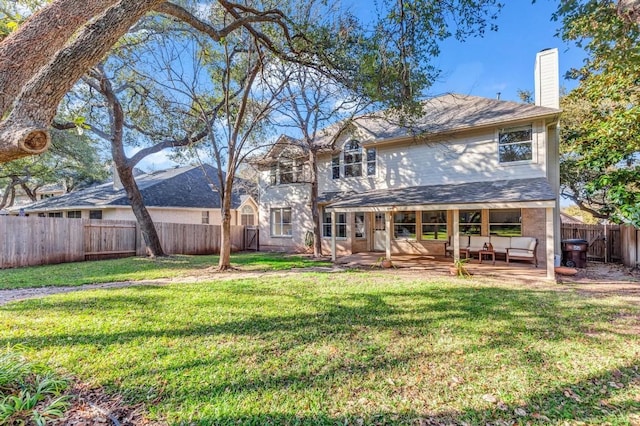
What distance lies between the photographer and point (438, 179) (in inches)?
532

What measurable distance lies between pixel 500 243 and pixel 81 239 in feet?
56.8

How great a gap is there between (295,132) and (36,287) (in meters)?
11.4

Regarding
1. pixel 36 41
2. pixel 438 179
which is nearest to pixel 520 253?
pixel 438 179

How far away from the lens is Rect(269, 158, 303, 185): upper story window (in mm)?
18016

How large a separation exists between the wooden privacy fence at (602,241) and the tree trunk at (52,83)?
56.9 feet

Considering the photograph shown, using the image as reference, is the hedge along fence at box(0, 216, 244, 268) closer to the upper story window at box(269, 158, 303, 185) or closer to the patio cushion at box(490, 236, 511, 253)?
the upper story window at box(269, 158, 303, 185)

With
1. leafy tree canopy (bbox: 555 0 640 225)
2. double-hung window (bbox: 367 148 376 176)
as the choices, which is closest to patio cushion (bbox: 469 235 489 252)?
leafy tree canopy (bbox: 555 0 640 225)

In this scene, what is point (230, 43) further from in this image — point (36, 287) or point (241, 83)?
point (36, 287)

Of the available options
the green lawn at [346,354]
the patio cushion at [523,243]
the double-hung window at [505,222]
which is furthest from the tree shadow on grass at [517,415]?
the double-hung window at [505,222]

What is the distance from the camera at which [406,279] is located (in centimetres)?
916

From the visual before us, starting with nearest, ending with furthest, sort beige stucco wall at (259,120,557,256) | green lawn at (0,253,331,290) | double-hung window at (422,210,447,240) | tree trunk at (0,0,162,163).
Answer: tree trunk at (0,0,162,163) → green lawn at (0,253,331,290) → beige stucco wall at (259,120,557,256) → double-hung window at (422,210,447,240)

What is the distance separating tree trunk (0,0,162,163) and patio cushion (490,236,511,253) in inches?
485

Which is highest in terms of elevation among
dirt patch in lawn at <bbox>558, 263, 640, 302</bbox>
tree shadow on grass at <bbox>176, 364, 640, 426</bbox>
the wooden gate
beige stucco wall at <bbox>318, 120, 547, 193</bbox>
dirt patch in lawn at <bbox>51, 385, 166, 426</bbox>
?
beige stucco wall at <bbox>318, 120, 547, 193</bbox>

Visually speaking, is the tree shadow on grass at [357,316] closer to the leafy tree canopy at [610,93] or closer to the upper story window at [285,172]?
the leafy tree canopy at [610,93]
